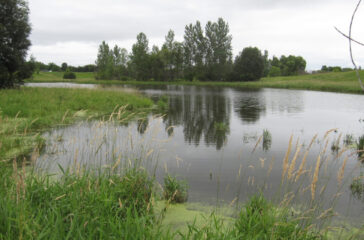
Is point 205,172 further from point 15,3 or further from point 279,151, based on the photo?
point 15,3

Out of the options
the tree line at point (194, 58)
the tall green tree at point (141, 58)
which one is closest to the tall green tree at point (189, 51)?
the tree line at point (194, 58)

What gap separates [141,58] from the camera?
273ft

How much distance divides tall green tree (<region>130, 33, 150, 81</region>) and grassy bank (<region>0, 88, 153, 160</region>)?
65.8 metres

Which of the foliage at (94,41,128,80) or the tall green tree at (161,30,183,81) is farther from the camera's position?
the foliage at (94,41,128,80)

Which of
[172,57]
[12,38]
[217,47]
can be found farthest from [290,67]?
[12,38]

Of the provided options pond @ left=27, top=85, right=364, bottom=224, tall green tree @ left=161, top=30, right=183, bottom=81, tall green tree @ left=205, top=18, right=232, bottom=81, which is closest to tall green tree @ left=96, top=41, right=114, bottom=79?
tall green tree @ left=161, top=30, right=183, bottom=81

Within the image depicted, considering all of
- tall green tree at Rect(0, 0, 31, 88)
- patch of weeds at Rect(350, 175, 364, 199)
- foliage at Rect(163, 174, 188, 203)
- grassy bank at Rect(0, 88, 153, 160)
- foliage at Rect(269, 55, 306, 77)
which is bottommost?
patch of weeds at Rect(350, 175, 364, 199)

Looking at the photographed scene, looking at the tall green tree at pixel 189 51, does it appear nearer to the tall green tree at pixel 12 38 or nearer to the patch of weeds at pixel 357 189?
the tall green tree at pixel 12 38

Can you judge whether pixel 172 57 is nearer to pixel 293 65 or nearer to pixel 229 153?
pixel 293 65

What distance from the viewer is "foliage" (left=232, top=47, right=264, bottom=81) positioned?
233ft

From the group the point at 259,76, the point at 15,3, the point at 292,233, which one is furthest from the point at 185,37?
the point at 292,233

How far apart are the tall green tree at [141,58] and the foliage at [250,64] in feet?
97.9

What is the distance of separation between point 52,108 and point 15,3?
13812mm

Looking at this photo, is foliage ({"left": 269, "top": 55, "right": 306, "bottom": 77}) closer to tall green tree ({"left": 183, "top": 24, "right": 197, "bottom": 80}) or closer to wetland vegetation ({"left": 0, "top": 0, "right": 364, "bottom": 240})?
tall green tree ({"left": 183, "top": 24, "right": 197, "bottom": 80})
